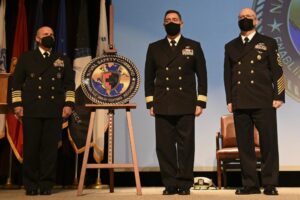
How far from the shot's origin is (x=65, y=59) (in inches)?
173

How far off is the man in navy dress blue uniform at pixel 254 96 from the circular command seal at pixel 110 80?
2.91ft

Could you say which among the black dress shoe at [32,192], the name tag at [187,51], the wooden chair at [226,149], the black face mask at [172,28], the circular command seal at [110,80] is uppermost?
the black face mask at [172,28]

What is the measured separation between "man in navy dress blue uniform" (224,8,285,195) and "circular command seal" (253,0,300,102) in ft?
6.11

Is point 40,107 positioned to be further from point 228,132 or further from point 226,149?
point 228,132

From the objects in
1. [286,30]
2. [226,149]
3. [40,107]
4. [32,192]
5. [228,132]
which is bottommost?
[32,192]

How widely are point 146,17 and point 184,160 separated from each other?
265cm

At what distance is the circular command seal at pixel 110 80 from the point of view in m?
4.20

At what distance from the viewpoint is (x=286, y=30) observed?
18.8 ft

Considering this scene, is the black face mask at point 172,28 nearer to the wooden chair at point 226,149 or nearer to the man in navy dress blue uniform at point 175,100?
the man in navy dress blue uniform at point 175,100

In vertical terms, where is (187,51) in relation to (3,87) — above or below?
above

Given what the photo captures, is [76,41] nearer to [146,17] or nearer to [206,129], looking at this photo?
[146,17]

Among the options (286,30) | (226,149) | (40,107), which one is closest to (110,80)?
(40,107)

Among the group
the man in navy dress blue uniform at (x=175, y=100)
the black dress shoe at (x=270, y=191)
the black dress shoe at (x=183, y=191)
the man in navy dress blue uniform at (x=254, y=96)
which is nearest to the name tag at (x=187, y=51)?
the man in navy dress blue uniform at (x=175, y=100)

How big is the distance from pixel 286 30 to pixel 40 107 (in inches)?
129
